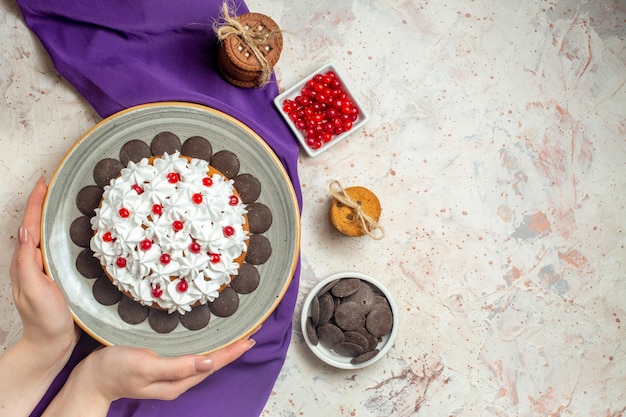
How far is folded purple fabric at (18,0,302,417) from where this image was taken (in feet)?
4.31

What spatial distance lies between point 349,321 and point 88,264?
2.03ft

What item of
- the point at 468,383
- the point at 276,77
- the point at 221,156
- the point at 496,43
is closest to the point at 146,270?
the point at 221,156

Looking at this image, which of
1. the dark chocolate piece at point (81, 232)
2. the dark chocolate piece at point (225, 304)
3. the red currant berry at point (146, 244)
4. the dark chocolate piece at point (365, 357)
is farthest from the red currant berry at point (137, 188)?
the dark chocolate piece at point (365, 357)

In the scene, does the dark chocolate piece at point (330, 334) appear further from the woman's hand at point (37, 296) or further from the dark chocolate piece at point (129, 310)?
the woman's hand at point (37, 296)

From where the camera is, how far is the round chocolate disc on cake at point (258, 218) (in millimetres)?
1270

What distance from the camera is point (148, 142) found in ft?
4.16

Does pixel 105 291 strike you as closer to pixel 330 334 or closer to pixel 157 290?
pixel 157 290

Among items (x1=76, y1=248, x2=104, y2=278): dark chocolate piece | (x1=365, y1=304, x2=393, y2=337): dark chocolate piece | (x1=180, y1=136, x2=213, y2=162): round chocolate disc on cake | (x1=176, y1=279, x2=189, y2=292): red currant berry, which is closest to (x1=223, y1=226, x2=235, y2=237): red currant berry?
(x1=176, y1=279, x2=189, y2=292): red currant berry

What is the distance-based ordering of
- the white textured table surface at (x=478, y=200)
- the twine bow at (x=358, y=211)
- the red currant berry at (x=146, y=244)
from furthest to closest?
the white textured table surface at (x=478, y=200), the twine bow at (x=358, y=211), the red currant berry at (x=146, y=244)

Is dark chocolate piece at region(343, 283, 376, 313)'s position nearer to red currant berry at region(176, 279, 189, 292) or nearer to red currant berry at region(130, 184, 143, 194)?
red currant berry at region(176, 279, 189, 292)

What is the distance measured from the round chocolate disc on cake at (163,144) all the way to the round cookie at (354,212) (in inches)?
16.4

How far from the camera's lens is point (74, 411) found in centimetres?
118

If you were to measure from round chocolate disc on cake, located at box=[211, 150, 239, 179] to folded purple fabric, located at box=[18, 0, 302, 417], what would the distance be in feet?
0.36

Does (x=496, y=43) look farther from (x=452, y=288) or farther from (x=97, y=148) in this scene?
(x=97, y=148)
